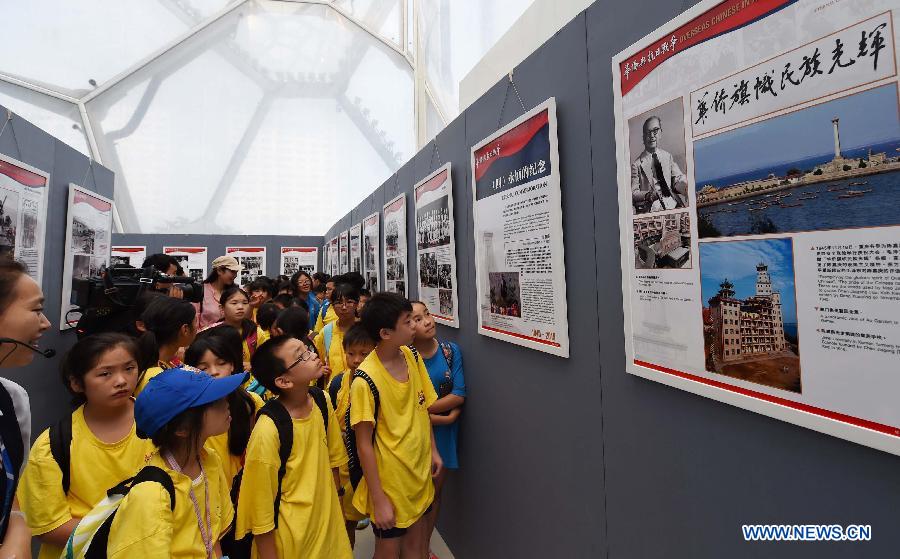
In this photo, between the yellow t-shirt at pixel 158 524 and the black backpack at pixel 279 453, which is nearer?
the yellow t-shirt at pixel 158 524

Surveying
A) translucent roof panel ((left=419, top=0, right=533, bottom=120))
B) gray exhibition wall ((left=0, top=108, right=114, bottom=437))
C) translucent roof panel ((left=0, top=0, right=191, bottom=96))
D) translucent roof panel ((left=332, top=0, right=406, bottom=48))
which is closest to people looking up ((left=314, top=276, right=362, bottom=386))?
gray exhibition wall ((left=0, top=108, right=114, bottom=437))

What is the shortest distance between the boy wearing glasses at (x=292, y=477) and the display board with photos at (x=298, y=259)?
8.26 meters

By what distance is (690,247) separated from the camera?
98 centimetres

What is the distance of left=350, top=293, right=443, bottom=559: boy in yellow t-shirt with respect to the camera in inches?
66.6

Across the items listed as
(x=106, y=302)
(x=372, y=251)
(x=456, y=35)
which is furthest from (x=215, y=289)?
(x=456, y=35)

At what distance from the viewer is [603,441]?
1.32 m

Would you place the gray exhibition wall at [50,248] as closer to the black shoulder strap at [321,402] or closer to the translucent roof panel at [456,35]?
the black shoulder strap at [321,402]

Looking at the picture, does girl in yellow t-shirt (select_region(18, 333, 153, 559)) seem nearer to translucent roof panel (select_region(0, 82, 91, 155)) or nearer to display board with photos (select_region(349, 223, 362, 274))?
display board with photos (select_region(349, 223, 362, 274))

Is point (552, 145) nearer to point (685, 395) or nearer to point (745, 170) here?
point (745, 170)

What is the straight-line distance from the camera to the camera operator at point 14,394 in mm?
945

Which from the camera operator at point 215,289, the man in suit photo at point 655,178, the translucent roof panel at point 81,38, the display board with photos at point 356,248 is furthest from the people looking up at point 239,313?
the translucent roof panel at point 81,38

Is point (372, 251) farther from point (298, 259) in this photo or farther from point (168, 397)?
point (298, 259)

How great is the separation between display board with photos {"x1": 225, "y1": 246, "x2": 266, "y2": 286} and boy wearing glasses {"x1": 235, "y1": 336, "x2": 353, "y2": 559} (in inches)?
322

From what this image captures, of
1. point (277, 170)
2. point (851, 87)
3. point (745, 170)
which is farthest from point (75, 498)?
point (277, 170)
